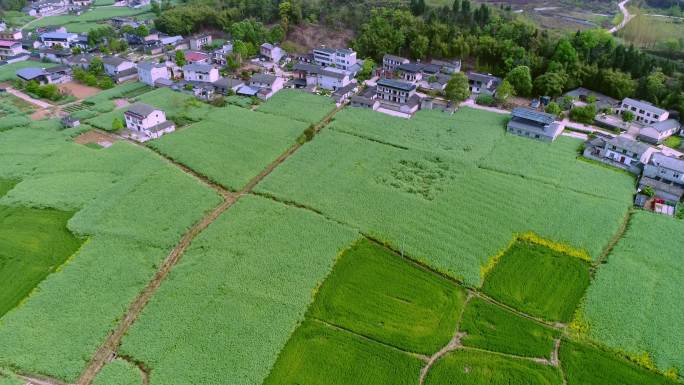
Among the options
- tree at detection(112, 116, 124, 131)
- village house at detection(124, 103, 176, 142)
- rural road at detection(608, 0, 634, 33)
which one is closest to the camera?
village house at detection(124, 103, 176, 142)

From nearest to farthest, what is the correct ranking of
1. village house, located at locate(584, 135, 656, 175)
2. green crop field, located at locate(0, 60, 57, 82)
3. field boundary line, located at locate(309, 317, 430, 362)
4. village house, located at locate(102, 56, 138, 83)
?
field boundary line, located at locate(309, 317, 430, 362)
village house, located at locate(584, 135, 656, 175)
green crop field, located at locate(0, 60, 57, 82)
village house, located at locate(102, 56, 138, 83)

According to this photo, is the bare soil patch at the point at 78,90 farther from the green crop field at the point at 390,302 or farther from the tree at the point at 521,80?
the tree at the point at 521,80

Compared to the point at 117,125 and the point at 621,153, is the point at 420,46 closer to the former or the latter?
the point at 621,153

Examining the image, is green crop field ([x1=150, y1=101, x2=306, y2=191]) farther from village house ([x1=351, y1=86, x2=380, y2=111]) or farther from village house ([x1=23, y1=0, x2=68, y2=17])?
village house ([x1=23, y1=0, x2=68, y2=17])

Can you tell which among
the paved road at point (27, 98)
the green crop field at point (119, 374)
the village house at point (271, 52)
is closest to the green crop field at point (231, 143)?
the green crop field at point (119, 374)

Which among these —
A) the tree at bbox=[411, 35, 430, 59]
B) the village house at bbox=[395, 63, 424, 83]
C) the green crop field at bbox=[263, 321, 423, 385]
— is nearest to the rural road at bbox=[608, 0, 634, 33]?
the tree at bbox=[411, 35, 430, 59]

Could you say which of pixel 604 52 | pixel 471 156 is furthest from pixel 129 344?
pixel 604 52

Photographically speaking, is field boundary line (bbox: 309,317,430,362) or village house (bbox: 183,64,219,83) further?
village house (bbox: 183,64,219,83)
